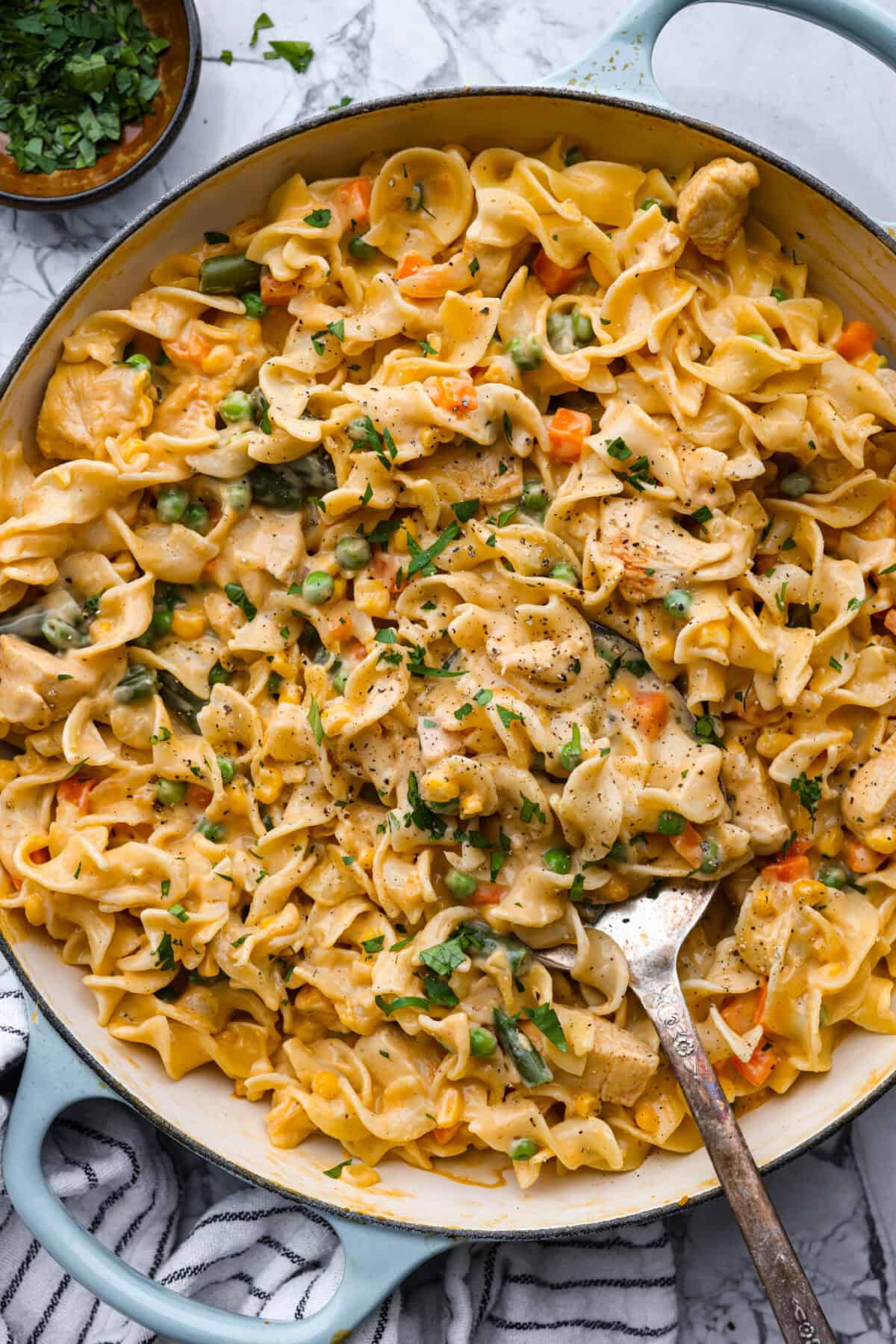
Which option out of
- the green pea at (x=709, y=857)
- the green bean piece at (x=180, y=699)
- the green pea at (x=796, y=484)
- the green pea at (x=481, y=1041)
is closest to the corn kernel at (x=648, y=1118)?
Answer: the green pea at (x=481, y=1041)

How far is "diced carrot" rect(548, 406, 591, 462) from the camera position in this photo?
4.18 meters

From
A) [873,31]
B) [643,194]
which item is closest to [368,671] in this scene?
[643,194]

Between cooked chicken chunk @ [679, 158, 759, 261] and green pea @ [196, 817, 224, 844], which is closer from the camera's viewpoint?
cooked chicken chunk @ [679, 158, 759, 261]

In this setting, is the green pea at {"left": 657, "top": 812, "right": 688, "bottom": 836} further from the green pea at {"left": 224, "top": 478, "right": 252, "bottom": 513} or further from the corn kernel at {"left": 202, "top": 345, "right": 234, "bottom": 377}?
the corn kernel at {"left": 202, "top": 345, "right": 234, "bottom": 377}

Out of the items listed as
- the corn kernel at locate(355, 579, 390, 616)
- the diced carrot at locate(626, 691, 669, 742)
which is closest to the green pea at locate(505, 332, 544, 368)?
the corn kernel at locate(355, 579, 390, 616)

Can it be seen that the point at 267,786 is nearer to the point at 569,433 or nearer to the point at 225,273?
the point at 569,433

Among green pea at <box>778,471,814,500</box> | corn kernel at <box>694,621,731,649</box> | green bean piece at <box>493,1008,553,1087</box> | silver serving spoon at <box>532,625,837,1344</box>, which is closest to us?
silver serving spoon at <box>532,625,837,1344</box>

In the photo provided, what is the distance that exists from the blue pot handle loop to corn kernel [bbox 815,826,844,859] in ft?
6.41

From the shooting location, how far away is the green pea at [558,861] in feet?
13.4

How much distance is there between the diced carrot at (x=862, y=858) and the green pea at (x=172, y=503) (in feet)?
8.27

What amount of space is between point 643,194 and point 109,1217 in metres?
4.05

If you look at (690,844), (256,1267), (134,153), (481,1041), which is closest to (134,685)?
(481,1041)

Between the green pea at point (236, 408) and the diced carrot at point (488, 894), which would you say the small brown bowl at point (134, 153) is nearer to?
the green pea at point (236, 408)

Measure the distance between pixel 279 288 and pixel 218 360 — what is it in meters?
0.33
